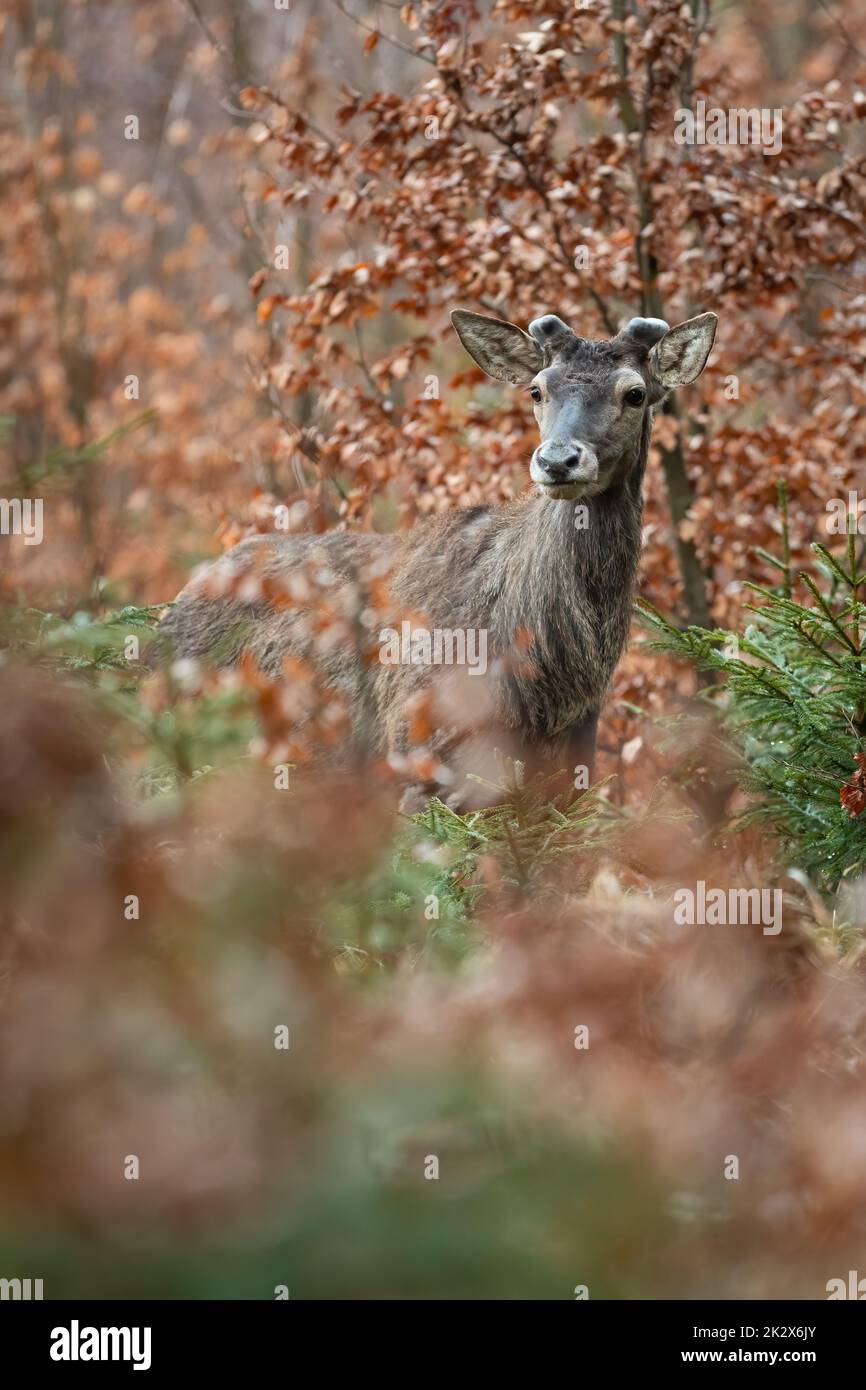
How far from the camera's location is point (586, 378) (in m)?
7.17

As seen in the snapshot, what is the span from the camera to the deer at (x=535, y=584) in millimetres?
7102

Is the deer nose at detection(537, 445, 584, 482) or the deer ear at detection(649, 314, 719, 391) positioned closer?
the deer nose at detection(537, 445, 584, 482)

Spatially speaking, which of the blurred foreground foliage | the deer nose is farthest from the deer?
the blurred foreground foliage

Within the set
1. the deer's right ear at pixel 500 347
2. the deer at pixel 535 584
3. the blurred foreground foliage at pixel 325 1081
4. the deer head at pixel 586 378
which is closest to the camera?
the blurred foreground foliage at pixel 325 1081

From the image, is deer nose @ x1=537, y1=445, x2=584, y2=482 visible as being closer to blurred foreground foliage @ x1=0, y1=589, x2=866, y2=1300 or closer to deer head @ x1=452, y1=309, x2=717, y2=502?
deer head @ x1=452, y1=309, x2=717, y2=502

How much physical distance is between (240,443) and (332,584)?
1012 cm

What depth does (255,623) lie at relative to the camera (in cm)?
793

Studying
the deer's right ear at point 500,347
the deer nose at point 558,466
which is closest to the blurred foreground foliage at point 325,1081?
the deer nose at point 558,466

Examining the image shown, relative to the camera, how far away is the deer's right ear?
7.71 meters

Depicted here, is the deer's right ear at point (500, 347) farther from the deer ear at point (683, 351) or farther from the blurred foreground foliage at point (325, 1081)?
the blurred foreground foliage at point (325, 1081)

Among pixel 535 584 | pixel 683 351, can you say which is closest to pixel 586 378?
pixel 683 351

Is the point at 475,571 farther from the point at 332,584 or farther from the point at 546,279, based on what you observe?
the point at 546,279

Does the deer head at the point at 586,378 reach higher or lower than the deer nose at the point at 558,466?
higher
